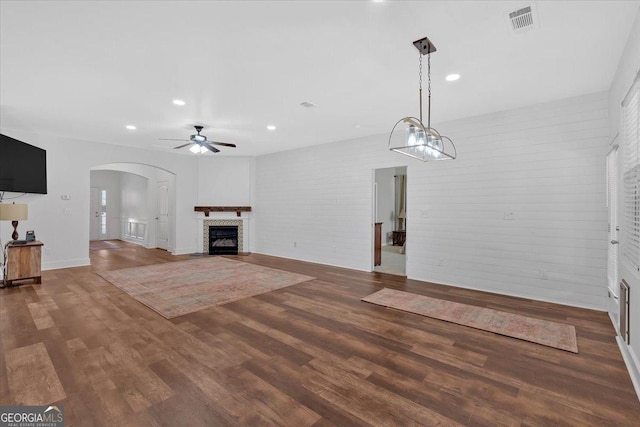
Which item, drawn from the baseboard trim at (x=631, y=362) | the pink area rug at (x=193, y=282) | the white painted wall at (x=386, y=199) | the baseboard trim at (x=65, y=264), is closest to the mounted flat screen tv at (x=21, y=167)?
the baseboard trim at (x=65, y=264)

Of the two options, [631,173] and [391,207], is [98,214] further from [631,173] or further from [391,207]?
[631,173]

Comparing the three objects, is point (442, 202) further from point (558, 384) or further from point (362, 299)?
point (558, 384)

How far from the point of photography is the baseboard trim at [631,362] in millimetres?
2227

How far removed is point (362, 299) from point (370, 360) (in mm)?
1754

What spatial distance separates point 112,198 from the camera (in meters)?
11.9

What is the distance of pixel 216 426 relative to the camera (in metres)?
1.81

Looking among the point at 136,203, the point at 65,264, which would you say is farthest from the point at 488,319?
the point at 136,203

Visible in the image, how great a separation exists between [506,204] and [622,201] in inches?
65.7

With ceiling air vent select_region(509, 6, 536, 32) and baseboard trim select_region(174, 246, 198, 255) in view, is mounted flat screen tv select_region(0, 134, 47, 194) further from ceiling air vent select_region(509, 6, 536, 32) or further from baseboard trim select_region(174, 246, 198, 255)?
ceiling air vent select_region(509, 6, 536, 32)

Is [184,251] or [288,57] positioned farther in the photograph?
[184,251]

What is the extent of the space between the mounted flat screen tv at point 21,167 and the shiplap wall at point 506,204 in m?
6.12

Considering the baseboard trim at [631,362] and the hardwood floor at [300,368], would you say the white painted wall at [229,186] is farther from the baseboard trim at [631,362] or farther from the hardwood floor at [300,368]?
the baseboard trim at [631,362]

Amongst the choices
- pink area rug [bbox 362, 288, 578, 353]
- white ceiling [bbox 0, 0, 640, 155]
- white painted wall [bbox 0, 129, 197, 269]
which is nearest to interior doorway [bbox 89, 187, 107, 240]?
white painted wall [bbox 0, 129, 197, 269]

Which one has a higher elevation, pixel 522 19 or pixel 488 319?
pixel 522 19
